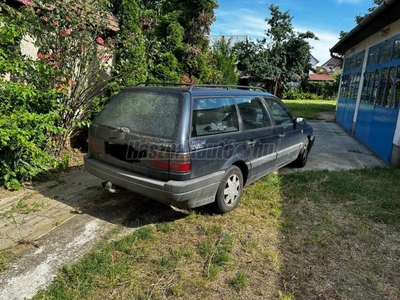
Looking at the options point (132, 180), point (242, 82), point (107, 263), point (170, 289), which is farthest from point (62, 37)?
point (242, 82)

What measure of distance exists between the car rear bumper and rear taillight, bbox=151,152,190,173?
138 millimetres

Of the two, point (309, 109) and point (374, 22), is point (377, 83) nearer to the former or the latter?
point (374, 22)

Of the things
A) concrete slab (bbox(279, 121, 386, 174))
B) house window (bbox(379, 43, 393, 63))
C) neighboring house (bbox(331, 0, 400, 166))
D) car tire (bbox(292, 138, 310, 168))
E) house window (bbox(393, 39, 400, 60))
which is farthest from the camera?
house window (bbox(379, 43, 393, 63))

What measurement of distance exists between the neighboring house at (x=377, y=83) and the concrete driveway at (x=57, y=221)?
5875 millimetres

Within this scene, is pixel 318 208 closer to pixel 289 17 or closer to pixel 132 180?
pixel 132 180

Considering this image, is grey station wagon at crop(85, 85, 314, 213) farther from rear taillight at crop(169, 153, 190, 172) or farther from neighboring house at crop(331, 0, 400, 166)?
neighboring house at crop(331, 0, 400, 166)

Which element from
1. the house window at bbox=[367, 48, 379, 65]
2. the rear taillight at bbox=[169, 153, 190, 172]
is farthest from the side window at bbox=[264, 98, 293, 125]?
the house window at bbox=[367, 48, 379, 65]

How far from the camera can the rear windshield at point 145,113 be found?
3.07 metres

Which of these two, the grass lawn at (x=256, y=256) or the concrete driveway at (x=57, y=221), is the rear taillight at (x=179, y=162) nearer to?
the grass lawn at (x=256, y=256)

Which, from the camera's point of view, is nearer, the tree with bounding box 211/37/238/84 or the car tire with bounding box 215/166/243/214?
the car tire with bounding box 215/166/243/214

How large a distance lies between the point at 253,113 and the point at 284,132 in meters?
0.91

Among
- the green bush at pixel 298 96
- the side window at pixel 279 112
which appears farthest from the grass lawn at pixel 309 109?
the side window at pixel 279 112

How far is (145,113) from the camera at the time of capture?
327 cm

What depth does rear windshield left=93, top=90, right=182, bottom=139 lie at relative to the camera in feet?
10.1
